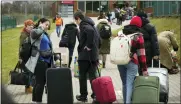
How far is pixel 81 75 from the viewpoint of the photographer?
23.0 ft

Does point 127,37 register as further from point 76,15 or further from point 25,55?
point 25,55

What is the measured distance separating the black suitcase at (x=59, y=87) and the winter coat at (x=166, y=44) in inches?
113

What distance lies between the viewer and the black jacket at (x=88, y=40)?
22.3ft

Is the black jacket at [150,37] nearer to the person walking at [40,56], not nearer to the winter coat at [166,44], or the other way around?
the winter coat at [166,44]

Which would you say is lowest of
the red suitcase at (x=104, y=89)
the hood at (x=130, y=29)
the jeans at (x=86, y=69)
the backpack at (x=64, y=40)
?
the red suitcase at (x=104, y=89)

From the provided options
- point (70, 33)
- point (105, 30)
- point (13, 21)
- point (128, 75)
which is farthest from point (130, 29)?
point (13, 21)

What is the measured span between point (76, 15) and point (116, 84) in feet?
10.2

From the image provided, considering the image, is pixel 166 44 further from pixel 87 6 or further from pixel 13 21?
pixel 87 6

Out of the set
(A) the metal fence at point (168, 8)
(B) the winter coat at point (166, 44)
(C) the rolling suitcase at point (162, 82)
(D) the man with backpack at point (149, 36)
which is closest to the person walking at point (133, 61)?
(C) the rolling suitcase at point (162, 82)

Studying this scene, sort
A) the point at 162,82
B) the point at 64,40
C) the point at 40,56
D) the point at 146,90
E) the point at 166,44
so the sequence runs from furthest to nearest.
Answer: the point at 64,40 → the point at 166,44 → the point at 40,56 → the point at 162,82 → the point at 146,90

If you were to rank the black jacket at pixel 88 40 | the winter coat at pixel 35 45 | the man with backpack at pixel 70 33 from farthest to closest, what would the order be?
the man with backpack at pixel 70 33 → the black jacket at pixel 88 40 → the winter coat at pixel 35 45

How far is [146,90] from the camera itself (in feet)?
18.9

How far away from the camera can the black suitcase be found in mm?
6164

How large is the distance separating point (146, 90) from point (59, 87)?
140 cm
